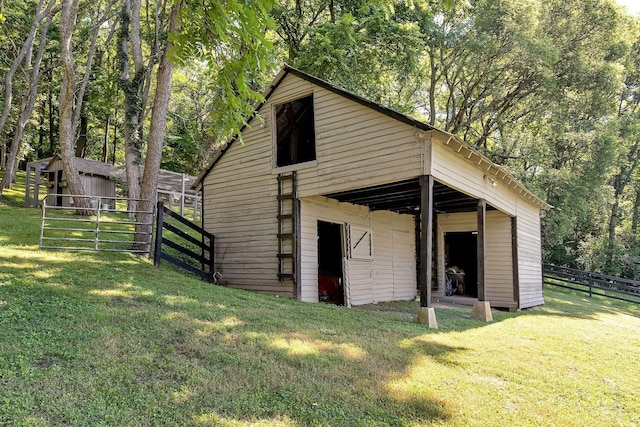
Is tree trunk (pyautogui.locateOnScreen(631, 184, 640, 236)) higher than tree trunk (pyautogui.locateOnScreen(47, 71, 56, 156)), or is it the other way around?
tree trunk (pyautogui.locateOnScreen(47, 71, 56, 156))

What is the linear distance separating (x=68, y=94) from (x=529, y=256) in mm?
14203

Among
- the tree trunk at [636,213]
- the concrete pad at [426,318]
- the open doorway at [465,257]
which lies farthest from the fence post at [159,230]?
the tree trunk at [636,213]

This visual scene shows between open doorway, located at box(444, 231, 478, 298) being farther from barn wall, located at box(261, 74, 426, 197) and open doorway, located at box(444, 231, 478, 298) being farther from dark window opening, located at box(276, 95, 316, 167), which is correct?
barn wall, located at box(261, 74, 426, 197)

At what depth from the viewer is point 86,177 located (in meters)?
16.4

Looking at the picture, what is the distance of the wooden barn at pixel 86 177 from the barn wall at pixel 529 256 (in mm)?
15248

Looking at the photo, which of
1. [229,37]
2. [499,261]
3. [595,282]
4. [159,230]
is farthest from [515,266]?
[595,282]

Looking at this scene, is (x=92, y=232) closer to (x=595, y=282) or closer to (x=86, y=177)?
(x=86, y=177)

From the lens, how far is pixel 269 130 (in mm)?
9250

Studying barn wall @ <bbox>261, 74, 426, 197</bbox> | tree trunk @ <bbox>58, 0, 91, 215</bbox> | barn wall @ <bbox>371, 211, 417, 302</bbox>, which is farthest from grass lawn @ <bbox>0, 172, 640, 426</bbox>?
tree trunk @ <bbox>58, 0, 91, 215</bbox>

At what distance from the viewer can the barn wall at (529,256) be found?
36.7ft

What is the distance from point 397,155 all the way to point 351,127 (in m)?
1.25

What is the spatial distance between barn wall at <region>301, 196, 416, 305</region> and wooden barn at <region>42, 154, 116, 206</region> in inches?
446

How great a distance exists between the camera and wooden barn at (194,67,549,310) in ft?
24.4

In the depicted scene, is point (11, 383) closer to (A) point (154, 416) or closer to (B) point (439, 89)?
(A) point (154, 416)
